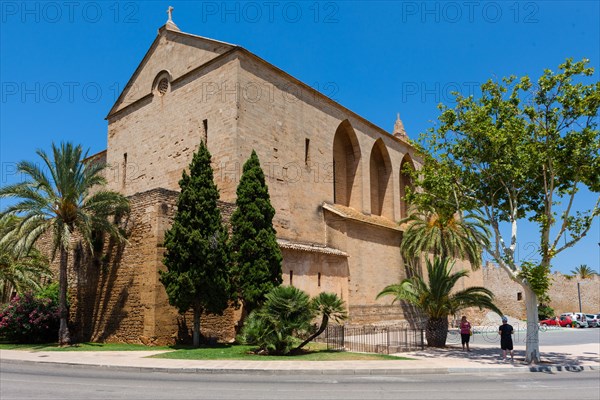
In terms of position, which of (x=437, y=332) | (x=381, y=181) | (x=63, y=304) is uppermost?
(x=381, y=181)

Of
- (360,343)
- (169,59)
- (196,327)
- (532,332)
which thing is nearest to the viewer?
(532,332)

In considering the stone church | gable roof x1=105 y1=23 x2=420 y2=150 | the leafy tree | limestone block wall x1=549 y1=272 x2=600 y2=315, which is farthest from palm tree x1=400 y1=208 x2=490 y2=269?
limestone block wall x1=549 y1=272 x2=600 y2=315

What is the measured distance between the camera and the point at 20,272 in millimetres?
20625

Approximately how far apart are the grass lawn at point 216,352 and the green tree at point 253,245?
6.73 feet

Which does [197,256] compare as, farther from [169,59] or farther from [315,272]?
[169,59]

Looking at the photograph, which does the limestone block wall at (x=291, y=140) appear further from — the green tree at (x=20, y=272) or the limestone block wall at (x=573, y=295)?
the limestone block wall at (x=573, y=295)

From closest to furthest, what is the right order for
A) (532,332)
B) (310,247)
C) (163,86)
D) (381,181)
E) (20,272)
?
(532,332) → (20,272) → (310,247) → (163,86) → (381,181)

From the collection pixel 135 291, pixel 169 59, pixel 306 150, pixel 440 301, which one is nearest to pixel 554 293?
pixel 306 150

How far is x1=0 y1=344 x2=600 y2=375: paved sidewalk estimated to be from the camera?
1251cm

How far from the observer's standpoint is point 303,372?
12.4m

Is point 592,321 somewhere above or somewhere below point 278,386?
below

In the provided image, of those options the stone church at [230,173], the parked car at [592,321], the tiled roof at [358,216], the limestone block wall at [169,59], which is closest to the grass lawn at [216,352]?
the stone church at [230,173]

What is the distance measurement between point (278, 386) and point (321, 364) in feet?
11.8

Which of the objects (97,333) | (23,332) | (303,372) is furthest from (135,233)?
(303,372)
